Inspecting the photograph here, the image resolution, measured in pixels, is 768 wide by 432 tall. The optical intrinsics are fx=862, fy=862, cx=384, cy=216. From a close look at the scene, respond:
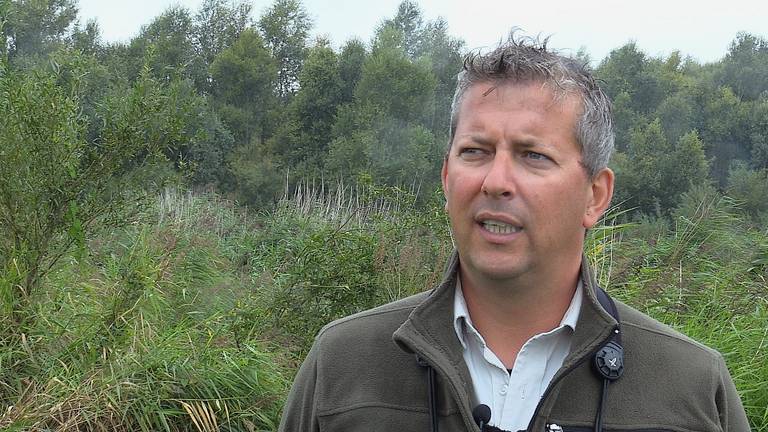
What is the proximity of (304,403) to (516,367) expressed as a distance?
0.45 metres

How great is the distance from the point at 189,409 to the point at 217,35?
23984 mm

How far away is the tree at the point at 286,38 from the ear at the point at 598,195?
→ 2331 centimetres

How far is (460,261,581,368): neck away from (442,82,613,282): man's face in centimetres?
4

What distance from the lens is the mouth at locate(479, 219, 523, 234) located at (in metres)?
1.66

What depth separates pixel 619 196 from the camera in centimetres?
1620

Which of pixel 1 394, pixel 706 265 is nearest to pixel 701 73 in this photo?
pixel 706 265

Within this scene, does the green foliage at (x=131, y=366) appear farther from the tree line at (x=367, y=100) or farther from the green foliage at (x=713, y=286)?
the tree line at (x=367, y=100)

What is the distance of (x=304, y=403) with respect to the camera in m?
1.81

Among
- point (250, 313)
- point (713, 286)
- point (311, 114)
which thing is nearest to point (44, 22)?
point (311, 114)

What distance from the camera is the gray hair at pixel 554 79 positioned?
68.2 inches

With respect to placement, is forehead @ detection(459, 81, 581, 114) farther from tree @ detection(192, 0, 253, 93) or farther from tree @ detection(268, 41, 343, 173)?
tree @ detection(192, 0, 253, 93)

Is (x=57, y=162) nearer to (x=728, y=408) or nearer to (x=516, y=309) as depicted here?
(x=516, y=309)

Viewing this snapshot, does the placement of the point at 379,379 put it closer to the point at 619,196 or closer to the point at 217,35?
the point at 619,196

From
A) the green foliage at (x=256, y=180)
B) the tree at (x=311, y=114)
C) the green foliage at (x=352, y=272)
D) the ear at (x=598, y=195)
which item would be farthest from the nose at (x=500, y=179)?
the tree at (x=311, y=114)
